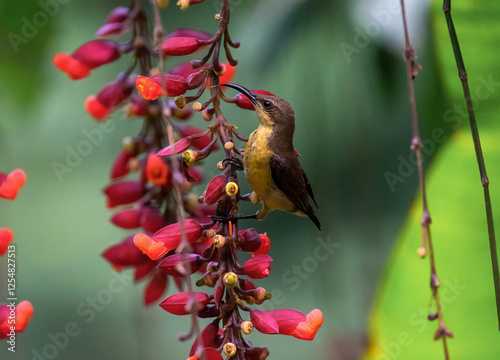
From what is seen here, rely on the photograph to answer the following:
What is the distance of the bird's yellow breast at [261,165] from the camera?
3.17 ft

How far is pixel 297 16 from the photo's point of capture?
136 cm

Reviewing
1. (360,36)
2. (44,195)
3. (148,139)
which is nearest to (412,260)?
(360,36)

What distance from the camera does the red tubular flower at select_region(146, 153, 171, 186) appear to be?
0.88 meters

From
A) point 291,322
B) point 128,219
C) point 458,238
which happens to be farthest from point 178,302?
point 458,238

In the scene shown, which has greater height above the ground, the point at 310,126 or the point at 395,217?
the point at 310,126

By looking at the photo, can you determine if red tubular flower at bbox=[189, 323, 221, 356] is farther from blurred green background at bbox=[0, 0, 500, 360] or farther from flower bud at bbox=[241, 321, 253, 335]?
blurred green background at bbox=[0, 0, 500, 360]

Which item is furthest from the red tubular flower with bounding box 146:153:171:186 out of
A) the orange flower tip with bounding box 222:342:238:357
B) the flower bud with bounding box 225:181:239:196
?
the orange flower tip with bounding box 222:342:238:357

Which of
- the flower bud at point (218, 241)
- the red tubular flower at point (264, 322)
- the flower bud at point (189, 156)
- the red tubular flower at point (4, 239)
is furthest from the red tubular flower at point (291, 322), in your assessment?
the red tubular flower at point (4, 239)

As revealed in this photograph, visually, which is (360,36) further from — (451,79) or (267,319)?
(267,319)

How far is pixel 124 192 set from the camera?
3.16 feet

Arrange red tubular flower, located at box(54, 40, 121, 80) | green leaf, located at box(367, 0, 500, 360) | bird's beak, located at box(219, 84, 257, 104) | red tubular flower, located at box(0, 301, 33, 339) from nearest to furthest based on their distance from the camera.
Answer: red tubular flower, located at box(0, 301, 33, 339)
bird's beak, located at box(219, 84, 257, 104)
red tubular flower, located at box(54, 40, 121, 80)
green leaf, located at box(367, 0, 500, 360)

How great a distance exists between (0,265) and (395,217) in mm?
1182

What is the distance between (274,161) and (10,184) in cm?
45

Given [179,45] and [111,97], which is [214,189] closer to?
[179,45]
